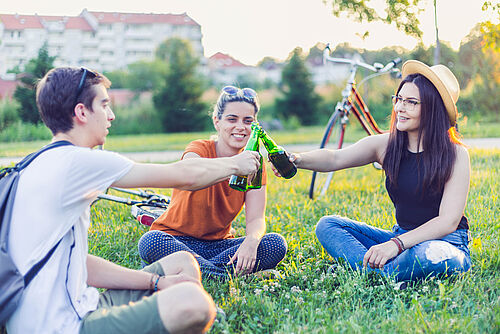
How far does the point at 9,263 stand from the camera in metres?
2.04

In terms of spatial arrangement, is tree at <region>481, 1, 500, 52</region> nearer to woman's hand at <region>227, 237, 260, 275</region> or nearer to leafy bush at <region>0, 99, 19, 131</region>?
woman's hand at <region>227, 237, 260, 275</region>

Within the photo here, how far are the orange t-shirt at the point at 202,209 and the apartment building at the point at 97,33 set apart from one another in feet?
92.9

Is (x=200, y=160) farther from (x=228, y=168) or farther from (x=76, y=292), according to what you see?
(x=76, y=292)

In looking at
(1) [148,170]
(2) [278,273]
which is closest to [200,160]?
(1) [148,170]

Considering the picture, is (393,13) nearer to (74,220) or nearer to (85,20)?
(74,220)

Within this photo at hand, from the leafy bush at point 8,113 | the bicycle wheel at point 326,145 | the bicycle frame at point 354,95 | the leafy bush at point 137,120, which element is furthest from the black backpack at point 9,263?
the leafy bush at point 137,120

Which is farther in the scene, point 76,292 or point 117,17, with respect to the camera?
point 117,17

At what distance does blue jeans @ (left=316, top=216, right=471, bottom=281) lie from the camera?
330cm

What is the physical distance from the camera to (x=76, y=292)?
7.23 ft

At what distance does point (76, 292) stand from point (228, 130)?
1.75m

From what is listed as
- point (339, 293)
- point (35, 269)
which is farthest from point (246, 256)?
point (35, 269)

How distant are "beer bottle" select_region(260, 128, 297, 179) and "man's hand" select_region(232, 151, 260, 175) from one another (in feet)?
1.38

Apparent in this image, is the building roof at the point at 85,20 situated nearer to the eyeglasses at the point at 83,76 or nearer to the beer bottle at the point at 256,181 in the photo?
the beer bottle at the point at 256,181

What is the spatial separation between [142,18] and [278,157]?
202ft
